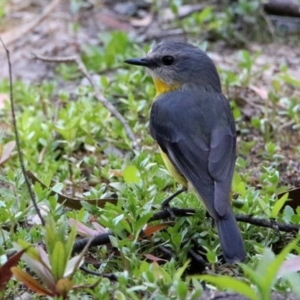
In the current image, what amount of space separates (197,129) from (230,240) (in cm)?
118

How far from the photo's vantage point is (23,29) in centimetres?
829

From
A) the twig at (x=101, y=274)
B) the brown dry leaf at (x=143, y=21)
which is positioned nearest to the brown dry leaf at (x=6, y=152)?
the twig at (x=101, y=274)

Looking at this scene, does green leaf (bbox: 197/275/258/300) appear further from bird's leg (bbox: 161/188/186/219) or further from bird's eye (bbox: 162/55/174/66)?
bird's eye (bbox: 162/55/174/66)

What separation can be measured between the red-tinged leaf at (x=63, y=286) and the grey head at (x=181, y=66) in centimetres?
258

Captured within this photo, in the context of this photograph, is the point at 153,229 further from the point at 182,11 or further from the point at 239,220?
the point at 182,11

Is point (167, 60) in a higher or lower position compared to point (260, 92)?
higher

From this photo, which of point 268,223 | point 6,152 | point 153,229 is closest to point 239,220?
point 268,223

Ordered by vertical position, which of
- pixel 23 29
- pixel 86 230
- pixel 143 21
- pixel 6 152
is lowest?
→ pixel 143 21

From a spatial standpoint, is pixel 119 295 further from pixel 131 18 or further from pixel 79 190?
pixel 131 18

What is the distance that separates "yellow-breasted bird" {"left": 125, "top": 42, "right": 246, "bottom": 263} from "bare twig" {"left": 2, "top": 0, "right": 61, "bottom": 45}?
2779 millimetres

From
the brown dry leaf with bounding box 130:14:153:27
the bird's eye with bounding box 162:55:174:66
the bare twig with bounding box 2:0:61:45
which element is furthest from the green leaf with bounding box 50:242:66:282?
the brown dry leaf with bounding box 130:14:153:27

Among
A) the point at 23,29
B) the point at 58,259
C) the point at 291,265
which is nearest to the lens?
the point at 58,259

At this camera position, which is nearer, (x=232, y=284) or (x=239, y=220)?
(x=232, y=284)

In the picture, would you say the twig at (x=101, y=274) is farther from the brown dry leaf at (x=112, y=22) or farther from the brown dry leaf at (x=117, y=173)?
the brown dry leaf at (x=112, y=22)
